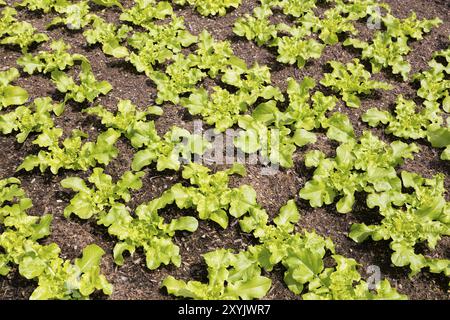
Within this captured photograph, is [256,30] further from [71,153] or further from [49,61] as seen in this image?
[71,153]

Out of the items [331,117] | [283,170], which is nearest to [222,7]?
[331,117]

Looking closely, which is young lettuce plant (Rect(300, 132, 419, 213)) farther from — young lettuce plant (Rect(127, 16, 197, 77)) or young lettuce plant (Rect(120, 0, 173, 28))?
young lettuce plant (Rect(120, 0, 173, 28))

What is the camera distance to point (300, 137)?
207 inches

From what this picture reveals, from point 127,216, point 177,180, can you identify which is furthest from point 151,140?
point 127,216

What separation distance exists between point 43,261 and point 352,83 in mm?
3809

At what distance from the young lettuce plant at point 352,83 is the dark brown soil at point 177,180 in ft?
0.42

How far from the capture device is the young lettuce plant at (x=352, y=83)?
577cm

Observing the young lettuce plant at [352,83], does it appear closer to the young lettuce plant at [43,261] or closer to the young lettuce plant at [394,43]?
the young lettuce plant at [394,43]

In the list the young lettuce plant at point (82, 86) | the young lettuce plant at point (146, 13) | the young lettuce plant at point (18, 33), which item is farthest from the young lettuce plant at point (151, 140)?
the young lettuce plant at point (146, 13)

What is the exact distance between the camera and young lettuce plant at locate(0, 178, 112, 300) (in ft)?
13.1

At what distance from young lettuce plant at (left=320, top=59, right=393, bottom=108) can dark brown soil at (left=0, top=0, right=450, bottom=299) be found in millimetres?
128

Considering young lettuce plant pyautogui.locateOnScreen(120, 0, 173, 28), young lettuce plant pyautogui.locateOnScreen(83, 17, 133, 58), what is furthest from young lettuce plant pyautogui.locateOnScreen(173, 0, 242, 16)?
young lettuce plant pyautogui.locateOnScreen(83, 17, 133, 58)
